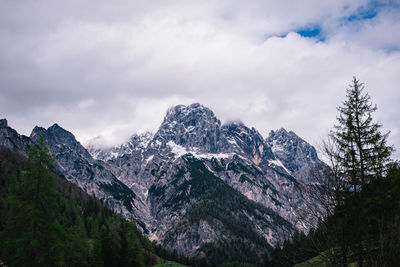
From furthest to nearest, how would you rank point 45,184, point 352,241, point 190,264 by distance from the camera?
point 190,264
point 45,184
point 352,241

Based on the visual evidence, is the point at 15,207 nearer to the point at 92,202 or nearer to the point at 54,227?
the point at 54,227

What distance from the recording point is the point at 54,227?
25375 mm

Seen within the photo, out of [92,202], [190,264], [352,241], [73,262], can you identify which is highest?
[92,202]

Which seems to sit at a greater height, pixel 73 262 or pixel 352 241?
pixel 352 241

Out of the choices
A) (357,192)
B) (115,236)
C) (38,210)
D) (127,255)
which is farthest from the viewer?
(115,236)

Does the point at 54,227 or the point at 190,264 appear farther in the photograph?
the point at 190,264

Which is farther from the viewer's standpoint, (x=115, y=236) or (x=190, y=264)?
(x=190, y=264)

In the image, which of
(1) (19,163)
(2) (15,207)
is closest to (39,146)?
(2) (15,207)

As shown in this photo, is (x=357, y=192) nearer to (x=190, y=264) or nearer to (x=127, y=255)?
(x=127, y=255)

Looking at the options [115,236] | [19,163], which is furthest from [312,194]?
[19,163]

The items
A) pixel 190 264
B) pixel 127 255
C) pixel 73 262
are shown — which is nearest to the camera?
pixel 73 262

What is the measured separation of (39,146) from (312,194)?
82.0 ft

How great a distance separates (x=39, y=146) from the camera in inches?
1094

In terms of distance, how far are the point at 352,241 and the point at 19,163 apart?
201179 mm
